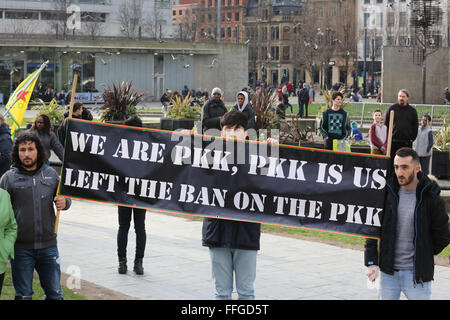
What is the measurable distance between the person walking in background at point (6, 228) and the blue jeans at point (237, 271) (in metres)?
1.52

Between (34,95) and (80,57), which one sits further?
(80,57)

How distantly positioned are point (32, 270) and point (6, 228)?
44 cm

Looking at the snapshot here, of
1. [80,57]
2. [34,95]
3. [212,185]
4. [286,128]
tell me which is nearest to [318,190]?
[212,185]

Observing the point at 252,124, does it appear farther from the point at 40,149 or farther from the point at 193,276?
the point at 40,149

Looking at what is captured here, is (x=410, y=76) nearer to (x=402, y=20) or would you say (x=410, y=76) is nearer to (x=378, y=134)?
(x=378, y=134)

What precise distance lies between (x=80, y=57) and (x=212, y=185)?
53011 millimetres

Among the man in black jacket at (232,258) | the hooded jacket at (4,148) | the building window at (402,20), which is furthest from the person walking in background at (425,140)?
the building window at (402,20)

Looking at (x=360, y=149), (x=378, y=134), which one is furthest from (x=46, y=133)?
(x=360, y=149)

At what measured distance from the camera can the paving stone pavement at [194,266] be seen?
27.4ft

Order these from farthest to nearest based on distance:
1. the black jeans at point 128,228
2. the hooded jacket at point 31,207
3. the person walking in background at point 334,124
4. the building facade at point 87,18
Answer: the building facade at point 87,18 → the person walking in background at point 334,124 → the black jeans at point 128,228 → the hooded jacket at point 31,207

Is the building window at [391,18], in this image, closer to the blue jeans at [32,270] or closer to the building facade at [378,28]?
the building facade at [378,28]

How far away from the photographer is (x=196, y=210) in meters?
7.22

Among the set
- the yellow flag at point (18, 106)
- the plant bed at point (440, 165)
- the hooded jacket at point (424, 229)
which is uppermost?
the yellow flag at point (18, 106)

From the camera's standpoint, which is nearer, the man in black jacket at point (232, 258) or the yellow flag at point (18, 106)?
the man in black jacket at point (232, 258)
